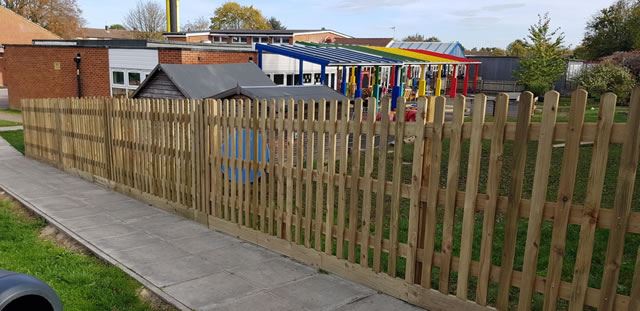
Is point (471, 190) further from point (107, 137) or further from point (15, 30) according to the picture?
point (15, 30)

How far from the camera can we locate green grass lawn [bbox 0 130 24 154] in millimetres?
13492

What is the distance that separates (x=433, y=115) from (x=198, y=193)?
12.0 feet

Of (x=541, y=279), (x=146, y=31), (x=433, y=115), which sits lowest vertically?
(x=541, y=279)

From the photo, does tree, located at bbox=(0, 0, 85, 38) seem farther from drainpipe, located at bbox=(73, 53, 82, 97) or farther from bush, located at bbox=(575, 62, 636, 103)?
bush, located at bbox=(575, 62, 636, 103)

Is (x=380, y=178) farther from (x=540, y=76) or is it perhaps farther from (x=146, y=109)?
(x=540, y=76)

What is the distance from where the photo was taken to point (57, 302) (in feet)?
8.91

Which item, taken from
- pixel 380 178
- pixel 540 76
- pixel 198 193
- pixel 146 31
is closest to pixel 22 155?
pixel 198 193

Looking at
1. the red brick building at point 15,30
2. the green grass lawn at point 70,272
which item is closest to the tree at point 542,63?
the green grass lawn at point 70,272

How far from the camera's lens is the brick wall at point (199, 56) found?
18.0m

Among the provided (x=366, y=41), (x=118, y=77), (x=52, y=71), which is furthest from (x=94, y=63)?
(x=366, y=41)

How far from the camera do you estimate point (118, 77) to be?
20.8 metres

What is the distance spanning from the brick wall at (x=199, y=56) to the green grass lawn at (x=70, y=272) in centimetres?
1239

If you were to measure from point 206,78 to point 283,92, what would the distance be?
278 cm

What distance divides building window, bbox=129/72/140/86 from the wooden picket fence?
1230 centimetres
